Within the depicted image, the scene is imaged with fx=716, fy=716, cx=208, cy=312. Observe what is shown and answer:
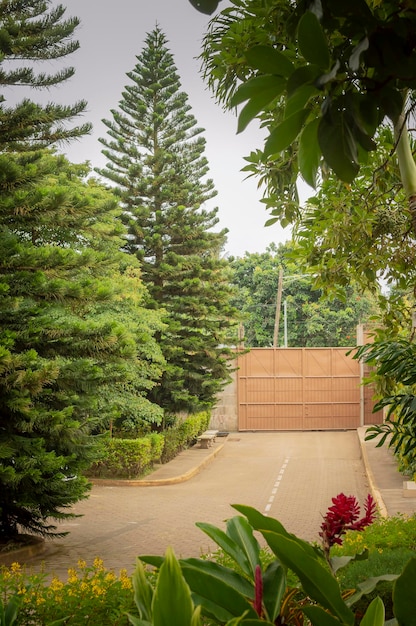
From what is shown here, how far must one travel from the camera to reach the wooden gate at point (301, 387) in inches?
944

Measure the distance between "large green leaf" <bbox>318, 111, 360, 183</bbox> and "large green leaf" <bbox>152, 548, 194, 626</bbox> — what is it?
19.3 inches

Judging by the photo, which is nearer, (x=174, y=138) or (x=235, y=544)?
(x=235, y=544)

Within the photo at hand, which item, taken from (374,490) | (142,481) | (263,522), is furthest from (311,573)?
(142,481)

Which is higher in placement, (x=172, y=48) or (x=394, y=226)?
(x=172, y=48)

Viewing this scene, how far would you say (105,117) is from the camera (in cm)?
1977

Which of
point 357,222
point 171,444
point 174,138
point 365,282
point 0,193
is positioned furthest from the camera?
point 174,138

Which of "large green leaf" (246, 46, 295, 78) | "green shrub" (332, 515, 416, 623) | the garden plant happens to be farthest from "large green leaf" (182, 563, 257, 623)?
"large green leaf" (246, 46, 295, 78)

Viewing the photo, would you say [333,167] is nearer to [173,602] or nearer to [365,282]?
[173,602]

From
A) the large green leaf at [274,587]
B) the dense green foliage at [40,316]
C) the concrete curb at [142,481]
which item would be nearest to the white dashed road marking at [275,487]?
the concrete curb at [142,481]

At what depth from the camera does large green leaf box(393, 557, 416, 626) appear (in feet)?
3.23

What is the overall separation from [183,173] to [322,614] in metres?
19.4

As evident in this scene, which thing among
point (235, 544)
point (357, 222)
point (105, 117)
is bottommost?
point (235, 544)

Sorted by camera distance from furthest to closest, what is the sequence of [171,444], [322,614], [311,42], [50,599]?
[171,444] < [50,599] < [322,614] < [311,42]

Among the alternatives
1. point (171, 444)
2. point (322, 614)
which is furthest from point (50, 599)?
point (171, 444)
